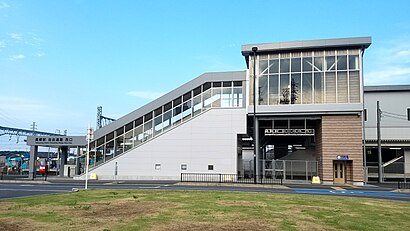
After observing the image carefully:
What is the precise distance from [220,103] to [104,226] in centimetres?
2941

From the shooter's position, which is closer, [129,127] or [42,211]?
[42,211]

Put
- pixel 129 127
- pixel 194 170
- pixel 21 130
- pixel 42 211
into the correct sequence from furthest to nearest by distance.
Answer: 1. pixel 21 130
2. pixel 129 127
3. pixel 194 170
4. pixel 42 211

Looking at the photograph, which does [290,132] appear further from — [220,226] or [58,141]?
[220,226]

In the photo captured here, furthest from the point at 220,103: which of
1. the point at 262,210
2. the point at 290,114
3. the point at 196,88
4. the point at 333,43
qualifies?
the point at 262,210

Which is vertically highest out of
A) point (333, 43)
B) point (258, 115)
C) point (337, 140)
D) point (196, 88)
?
point (333, 43)

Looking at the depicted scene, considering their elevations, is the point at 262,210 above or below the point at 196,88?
below

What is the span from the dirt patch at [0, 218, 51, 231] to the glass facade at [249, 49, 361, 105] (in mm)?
29603

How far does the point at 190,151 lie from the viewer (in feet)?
124

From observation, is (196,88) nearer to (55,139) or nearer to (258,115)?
(258,115)

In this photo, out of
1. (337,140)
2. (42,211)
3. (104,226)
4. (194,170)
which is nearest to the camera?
(104,226)

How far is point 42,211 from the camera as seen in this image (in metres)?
12.2

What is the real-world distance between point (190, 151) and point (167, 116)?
501 cm

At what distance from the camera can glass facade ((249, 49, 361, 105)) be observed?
35.9m

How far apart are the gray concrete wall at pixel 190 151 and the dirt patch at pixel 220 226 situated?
26466mm
